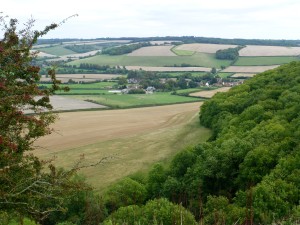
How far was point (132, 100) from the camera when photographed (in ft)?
321

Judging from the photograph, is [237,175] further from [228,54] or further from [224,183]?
[228,54]

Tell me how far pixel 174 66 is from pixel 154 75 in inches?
872

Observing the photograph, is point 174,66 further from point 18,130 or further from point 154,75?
point 18,130

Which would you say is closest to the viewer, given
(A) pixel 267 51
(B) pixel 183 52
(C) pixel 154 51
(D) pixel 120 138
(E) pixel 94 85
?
(D) pixel 120 138

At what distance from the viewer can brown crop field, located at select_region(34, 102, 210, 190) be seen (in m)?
48.6

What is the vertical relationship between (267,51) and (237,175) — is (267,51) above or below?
above

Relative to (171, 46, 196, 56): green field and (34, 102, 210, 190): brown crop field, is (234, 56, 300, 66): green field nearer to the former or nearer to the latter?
(171, 46, 196, 56): green field

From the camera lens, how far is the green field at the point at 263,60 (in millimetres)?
146413

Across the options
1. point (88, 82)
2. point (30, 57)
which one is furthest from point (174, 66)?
point (30, 57)

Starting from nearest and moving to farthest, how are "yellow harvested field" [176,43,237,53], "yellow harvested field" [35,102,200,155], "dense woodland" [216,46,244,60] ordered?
"yellow harvested field" [35,102,200,155] → "dense woodland" [216,46,244,60] → "yellow harvested field" [176,43,237,53]

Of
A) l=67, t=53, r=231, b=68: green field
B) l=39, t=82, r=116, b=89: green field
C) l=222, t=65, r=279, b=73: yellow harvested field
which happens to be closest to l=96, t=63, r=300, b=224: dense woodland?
l=39, t=82, r=116, b=89: green field

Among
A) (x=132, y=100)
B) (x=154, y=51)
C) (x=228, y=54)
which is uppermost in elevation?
(x=228, y=54)

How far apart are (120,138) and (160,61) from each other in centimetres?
11584

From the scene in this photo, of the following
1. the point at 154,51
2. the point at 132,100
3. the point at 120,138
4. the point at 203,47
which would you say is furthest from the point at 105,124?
the point at 203,47
